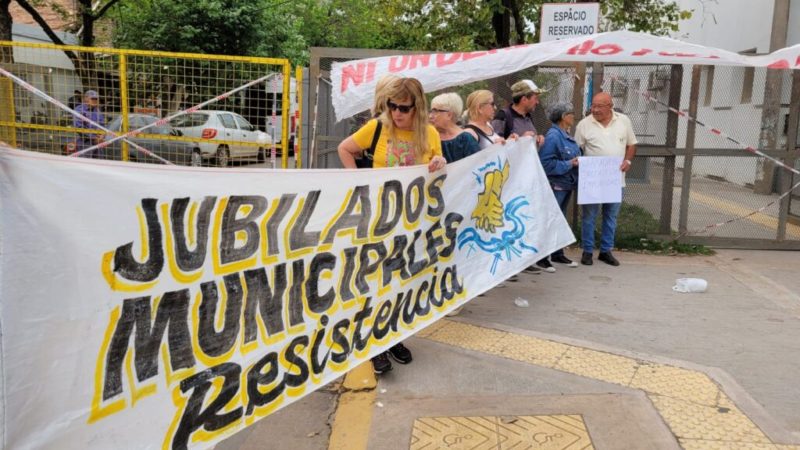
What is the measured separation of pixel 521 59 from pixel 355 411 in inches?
157

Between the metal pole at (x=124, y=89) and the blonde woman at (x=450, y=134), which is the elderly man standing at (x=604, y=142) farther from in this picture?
the metal pole at (x=124, y=89)

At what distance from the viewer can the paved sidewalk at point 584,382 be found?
323 centimetres

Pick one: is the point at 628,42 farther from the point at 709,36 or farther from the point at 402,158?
the point at 709,36

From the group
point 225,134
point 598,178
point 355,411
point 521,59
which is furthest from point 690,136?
point 225,134

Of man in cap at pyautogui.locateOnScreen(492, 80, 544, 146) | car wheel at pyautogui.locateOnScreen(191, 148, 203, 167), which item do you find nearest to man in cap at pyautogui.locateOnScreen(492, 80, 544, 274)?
man in cap at pyautogui.locateOnScreen(492, 80, 544, 146)

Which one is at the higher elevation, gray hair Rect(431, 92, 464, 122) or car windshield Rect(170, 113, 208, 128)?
gray hair Rect(431, 92, 464, 122)

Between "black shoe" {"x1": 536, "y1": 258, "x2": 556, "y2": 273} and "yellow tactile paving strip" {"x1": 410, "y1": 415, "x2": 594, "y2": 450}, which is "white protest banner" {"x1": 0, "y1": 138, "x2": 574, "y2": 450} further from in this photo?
"black shoe" {"x1": 536, "y1": 258, "x2": 556, "y2": 273}

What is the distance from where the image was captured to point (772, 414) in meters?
3.45

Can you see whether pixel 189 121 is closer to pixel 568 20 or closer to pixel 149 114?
pixel 149 114

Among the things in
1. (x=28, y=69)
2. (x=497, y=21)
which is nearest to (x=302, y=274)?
(x=28, y=69)

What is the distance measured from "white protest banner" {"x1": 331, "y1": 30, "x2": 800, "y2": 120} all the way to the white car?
204cm

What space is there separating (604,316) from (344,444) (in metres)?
2.73

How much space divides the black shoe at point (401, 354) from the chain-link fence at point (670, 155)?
3830mm

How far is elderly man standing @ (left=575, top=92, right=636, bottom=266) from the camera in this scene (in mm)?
6590
